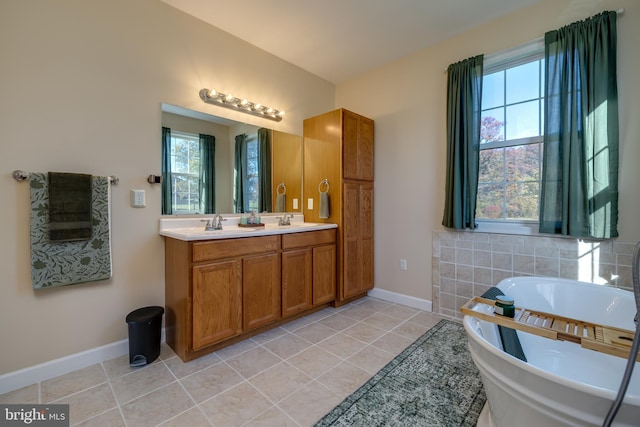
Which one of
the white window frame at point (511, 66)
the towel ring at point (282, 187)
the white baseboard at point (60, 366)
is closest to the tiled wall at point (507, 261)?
the white window frame at point (511, 66)

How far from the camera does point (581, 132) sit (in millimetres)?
2023

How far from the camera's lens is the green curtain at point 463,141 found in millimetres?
2535

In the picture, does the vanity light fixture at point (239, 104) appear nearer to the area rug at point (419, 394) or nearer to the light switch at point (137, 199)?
the light switch at point (137, 199)

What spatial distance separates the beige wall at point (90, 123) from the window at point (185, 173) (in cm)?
14

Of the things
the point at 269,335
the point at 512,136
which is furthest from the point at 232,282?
the point at 512,136

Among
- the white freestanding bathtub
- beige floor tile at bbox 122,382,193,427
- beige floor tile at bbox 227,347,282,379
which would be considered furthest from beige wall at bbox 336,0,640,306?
beige floor tile at bbox 122,382,193,427

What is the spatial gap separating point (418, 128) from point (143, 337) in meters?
3.09

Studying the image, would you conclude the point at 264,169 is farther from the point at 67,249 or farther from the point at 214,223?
the point at 67,249

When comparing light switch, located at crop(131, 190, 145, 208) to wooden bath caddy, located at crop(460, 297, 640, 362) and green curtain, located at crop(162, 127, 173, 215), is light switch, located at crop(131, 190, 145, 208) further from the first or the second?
→ wooden bath caddy, located at crop(460, 297, 640, 362)

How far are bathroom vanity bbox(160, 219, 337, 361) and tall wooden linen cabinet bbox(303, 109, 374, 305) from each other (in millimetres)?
375

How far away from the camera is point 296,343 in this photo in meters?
2.31

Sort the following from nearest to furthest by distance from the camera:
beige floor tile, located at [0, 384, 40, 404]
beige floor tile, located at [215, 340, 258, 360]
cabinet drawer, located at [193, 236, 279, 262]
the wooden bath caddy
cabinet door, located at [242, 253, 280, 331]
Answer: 1. the wooden bath caddy
2. beige floor tile, located at [0, 384, 40, 404]
3. cabinet drawer, located at [193, 236, 279, 262]
4. beige floor tile, located at [215, 340, 258, 360]
5. cabinet door, located at [242, 253, 280, 331]

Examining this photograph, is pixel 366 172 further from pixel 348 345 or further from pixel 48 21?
pixel 48 21

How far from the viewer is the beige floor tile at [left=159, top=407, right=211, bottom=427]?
1436 mm
